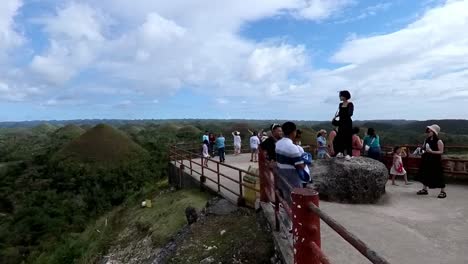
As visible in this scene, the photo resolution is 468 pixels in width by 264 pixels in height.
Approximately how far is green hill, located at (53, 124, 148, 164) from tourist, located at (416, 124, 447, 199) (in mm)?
40220

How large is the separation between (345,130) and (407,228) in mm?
2738

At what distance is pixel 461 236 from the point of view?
251 inches

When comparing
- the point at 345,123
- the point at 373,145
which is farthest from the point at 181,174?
the point at 345,123

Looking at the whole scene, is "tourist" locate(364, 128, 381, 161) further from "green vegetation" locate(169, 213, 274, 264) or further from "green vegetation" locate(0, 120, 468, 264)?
"green vegetation" locate(0, 120, 468, 264)

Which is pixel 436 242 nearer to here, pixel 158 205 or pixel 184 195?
pixel 184 195

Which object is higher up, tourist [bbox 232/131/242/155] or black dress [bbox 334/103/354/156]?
black dress [bbox 334/103/354/156]

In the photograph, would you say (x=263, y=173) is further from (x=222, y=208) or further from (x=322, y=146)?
(x=322, y=146)

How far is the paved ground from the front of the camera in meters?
5.38

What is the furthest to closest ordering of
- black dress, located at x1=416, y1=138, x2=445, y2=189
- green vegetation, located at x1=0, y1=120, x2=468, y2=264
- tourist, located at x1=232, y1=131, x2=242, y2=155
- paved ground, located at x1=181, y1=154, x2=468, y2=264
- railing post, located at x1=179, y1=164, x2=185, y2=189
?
tourist, located at x1=232, y1=131, x2=242, y2=155, railing post, located at x1=179, y1=164, x2=185, y2=189, green vegetation, located at x1=0, y1=120, x2=468, y2=264, black dress, located at x1=416, y1=138, x2=445, y2=189, paved ground, located at x1=181, y1=154, x2=468, y2=264

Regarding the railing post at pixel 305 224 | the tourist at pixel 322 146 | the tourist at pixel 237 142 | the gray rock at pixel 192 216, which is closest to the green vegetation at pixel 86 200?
the gray rock at pixel 192 216

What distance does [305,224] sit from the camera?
3467 mm

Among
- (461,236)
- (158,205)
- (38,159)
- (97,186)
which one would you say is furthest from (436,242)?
(38,159)

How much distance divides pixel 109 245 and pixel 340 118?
9.37 meters

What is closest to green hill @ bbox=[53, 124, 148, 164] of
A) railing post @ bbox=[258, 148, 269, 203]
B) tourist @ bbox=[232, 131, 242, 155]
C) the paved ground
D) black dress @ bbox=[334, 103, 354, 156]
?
tourist @ bbox=[232, 131, 242, 155]
